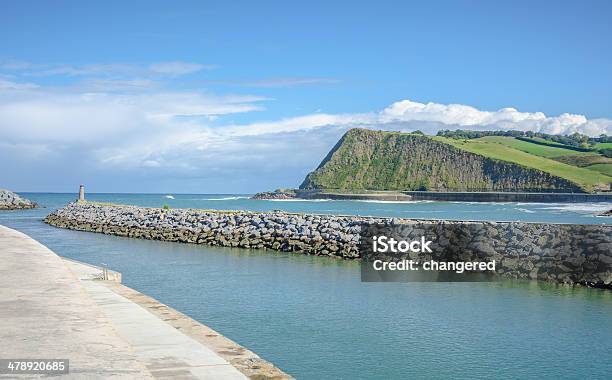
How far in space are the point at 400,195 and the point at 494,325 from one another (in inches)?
6691

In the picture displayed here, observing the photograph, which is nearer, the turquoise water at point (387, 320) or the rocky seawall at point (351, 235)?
the turquoise water at point (387, 320)

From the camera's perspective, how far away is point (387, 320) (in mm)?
17656

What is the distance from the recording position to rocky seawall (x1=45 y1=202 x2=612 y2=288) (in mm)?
25625

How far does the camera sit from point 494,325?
1738cm

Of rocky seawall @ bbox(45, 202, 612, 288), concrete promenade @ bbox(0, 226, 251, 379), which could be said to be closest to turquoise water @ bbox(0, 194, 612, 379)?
rocky seawall @ bbox(45, 202, 612, 288)

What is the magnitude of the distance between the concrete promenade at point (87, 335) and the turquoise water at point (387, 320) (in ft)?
10.0

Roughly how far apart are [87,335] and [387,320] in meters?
10.7

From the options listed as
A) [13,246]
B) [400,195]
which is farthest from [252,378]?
[400,195]

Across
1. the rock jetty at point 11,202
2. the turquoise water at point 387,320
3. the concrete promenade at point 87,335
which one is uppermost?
the rock jetty at point 11,202

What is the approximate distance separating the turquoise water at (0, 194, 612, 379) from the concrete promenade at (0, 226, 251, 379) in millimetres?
3050

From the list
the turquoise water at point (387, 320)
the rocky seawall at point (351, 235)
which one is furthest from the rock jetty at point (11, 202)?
the turquoise water at point (387, 320)

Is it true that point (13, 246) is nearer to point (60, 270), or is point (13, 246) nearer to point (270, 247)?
point (60, 270)

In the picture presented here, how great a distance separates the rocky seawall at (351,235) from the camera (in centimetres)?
2562

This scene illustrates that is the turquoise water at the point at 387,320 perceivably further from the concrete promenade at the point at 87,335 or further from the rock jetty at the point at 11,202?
the rock jetty at the point at 11,202
